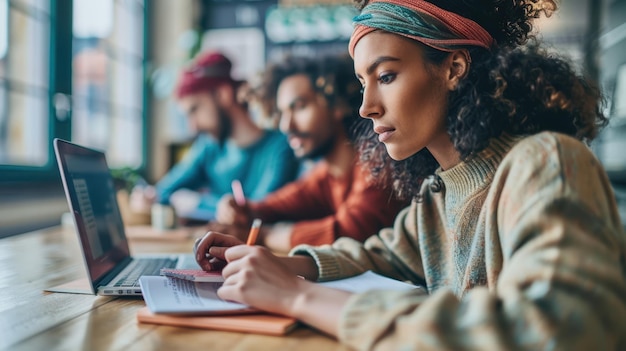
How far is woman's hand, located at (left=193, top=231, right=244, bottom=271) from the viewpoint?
91cm

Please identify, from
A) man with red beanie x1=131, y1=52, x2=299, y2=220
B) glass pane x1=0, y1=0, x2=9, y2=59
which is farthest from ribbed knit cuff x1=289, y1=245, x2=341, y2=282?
glass pane x1=0, y1=0, x2=9, y2=59

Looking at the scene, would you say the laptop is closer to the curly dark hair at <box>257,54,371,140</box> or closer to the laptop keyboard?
the laptop keyboard

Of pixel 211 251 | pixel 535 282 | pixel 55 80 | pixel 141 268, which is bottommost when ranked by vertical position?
pixel 141 268

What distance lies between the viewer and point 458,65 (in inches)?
A: 33.6

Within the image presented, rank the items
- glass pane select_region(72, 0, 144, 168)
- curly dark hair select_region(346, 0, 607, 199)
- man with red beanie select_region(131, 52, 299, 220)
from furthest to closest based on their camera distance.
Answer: glass pane select_region(72, 0, 144, 168) < man with red beanie select_region(131, 52, 299, 220) < curly dark hair select_region(346, 0, 607, 199)

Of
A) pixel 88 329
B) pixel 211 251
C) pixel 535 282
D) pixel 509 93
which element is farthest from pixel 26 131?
pixel 535 282

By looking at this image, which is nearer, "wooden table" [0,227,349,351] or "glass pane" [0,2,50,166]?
"wooden table" [0,227,349,351]

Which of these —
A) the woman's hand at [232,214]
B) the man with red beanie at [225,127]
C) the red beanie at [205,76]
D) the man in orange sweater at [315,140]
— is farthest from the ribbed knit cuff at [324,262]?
the red beanie at [205,76]

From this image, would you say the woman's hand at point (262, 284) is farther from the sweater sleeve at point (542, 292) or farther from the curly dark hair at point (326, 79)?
the curly dark hair at point (326, 79)

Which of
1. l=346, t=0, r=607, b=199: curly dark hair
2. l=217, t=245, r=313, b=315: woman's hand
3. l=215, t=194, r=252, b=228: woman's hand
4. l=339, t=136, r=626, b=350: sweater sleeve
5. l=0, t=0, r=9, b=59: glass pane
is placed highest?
l=0, t=0, r=9, b=59: glass pane

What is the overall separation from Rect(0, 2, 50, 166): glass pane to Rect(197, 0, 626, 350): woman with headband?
2257 millimetres

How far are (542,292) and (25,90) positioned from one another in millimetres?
2892

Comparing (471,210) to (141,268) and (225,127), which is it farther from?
(225,127)

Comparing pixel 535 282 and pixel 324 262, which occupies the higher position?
pixel 535 282
